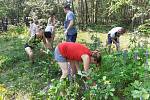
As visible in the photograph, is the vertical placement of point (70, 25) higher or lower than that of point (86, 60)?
higher

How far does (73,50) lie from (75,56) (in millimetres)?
103

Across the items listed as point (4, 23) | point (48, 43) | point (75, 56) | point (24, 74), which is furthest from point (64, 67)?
point (4, 23)

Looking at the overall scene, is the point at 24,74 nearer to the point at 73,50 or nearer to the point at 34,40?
the point at 34,40

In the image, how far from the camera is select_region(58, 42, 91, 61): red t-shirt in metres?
6.47

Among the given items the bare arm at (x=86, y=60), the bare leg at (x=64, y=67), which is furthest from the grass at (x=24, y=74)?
the bare arm at (x=86, y=60)

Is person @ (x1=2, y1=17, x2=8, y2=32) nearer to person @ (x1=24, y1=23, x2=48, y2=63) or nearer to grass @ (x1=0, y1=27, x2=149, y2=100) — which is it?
grass @ (x1=0, y1=27, x2=149, y2=100)

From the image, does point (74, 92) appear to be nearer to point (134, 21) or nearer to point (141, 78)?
point (141, 78)

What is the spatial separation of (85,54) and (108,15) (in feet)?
50.4

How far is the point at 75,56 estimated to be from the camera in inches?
259

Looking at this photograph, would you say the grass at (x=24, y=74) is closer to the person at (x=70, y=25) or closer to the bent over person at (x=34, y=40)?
the bent over person at (x=34, y=40)

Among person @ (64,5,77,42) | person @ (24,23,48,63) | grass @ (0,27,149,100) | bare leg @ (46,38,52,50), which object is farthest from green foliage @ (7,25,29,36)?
person @ (64,5,77,42)

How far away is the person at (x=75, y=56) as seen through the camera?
6.31m

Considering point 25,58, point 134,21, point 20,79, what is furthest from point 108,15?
point 20,79

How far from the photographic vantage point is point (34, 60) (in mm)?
10422
